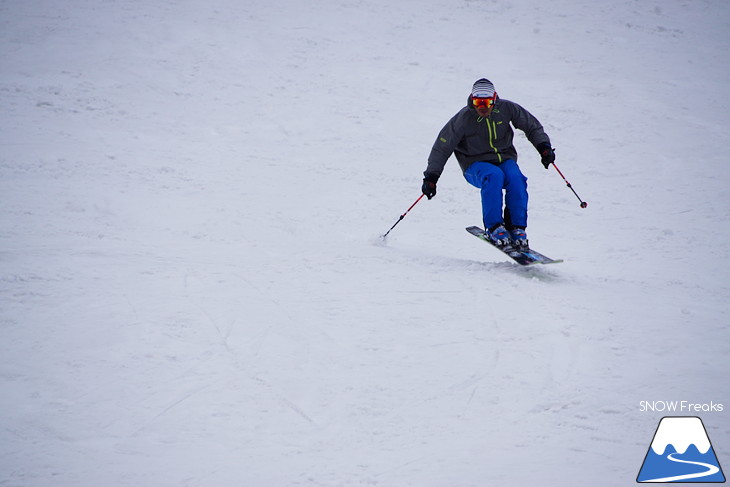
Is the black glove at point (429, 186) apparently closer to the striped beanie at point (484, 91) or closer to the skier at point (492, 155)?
the skier at point (492, 155)

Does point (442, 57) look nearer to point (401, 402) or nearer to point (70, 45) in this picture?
point (70, 45)

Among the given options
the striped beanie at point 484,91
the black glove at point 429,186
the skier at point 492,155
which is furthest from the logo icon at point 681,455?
the striped beanie at point 484,91

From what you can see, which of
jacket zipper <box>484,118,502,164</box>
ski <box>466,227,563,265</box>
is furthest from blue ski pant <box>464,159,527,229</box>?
ski <box>466,227,563,265</box>

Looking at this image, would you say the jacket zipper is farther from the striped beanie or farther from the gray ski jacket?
the striped beanie

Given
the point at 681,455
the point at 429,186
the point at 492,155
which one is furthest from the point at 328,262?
the point at 681,455

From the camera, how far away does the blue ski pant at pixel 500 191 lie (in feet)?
19.1

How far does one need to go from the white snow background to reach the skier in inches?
18.2

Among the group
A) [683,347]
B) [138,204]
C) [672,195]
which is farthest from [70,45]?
[683,347]

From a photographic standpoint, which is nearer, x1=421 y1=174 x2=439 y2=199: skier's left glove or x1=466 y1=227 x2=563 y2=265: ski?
x1=466 y1=227 x2=563 y2=265: ski

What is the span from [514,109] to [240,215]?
3.23 m

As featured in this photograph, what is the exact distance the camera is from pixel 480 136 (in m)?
6.05

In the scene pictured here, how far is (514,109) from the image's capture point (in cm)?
611

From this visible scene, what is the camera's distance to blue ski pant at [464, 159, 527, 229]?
584cm

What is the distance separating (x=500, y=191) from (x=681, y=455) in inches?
125
